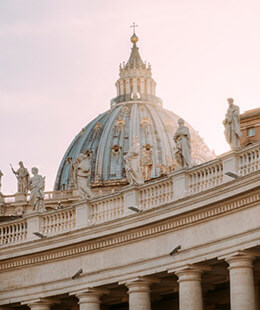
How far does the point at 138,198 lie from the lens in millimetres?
50250

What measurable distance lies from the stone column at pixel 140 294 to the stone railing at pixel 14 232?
765 centimetres

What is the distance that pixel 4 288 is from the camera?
2130 inches

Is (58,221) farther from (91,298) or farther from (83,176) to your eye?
(91,298)

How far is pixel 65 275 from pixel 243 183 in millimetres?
11446

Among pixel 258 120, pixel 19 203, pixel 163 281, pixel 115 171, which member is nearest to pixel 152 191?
pixel 163 281

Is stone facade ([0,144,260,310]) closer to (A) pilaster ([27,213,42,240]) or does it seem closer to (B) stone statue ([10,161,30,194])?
(A) pilaster ([27,213,42,240])

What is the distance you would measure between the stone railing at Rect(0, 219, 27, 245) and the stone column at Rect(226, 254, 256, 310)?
13.4 metres

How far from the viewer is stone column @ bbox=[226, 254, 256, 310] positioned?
144 ft

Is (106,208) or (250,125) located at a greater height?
(250,125)

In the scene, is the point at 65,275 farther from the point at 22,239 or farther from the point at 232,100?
the point at 232,100

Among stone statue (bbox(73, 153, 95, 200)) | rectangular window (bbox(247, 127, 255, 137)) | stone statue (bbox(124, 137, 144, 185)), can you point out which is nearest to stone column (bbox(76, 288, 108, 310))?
stone statue (bbox(73, 153, 95, 200))

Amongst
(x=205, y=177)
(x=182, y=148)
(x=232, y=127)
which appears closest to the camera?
(x=232, y=127)

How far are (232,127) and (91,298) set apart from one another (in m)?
10.1

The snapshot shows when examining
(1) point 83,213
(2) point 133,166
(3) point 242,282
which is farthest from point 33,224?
(3) point 242,282
